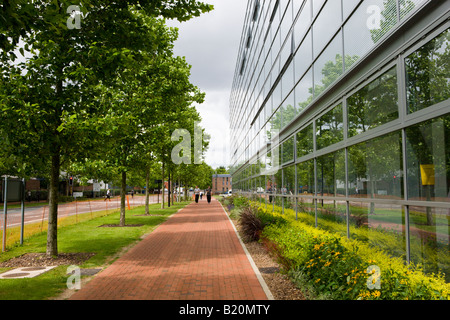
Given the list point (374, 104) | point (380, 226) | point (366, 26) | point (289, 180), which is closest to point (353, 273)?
point (380, 226)

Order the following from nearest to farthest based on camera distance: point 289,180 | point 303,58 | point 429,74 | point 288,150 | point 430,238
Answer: point 430,238
point 429,74
point 303,58
point 289,180
point 288,150

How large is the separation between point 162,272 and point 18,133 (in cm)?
489

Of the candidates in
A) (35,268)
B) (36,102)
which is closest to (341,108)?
(36,102)

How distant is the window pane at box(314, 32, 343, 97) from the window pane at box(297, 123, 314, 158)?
1.27 metres

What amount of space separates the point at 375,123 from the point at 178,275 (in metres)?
4.99

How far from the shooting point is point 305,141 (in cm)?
1151

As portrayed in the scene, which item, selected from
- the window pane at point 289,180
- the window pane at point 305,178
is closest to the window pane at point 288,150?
the window pane at point 289,180

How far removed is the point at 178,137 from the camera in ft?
102

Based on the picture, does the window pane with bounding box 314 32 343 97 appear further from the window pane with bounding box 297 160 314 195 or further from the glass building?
the window pane with bounding box 297 160 314 195

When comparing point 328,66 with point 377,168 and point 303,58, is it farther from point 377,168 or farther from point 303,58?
point 377,168

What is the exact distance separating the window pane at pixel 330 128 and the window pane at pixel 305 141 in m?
0.76

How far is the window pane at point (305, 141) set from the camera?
1086 centimetres

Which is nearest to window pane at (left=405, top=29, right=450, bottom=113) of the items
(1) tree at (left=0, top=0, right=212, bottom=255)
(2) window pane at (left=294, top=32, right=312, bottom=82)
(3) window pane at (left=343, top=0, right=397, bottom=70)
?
(3) window pane at (left=343, top=0, right=397, bottom=70)
